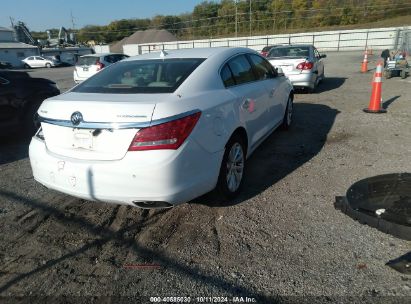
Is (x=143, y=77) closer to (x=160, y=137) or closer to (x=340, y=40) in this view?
(x=160, y=137)

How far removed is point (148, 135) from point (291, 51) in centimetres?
976

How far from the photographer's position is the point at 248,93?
4.09 m

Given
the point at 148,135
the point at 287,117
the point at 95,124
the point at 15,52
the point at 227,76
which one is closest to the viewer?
the point at 148,135

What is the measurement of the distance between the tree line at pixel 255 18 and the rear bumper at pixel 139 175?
60941mm

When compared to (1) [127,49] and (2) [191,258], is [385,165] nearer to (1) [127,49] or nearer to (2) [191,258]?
(2) [191,258]

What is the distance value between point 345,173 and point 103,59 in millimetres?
15333

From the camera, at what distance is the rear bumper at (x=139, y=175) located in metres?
2.75

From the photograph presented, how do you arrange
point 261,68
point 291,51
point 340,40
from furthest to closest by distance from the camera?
point 340,40
point 291,51
point 261,68

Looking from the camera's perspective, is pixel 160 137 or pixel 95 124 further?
pixel 95 124

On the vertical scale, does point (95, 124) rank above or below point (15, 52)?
above

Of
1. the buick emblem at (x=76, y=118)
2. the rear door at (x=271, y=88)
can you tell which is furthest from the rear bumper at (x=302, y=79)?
the buick emblem at (x=76, y=118)

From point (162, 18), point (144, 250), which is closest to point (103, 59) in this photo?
point (144, 250)

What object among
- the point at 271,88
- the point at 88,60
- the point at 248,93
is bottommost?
the point at 88,60

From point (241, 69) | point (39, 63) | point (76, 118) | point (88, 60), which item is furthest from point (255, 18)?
point (76, 118)
